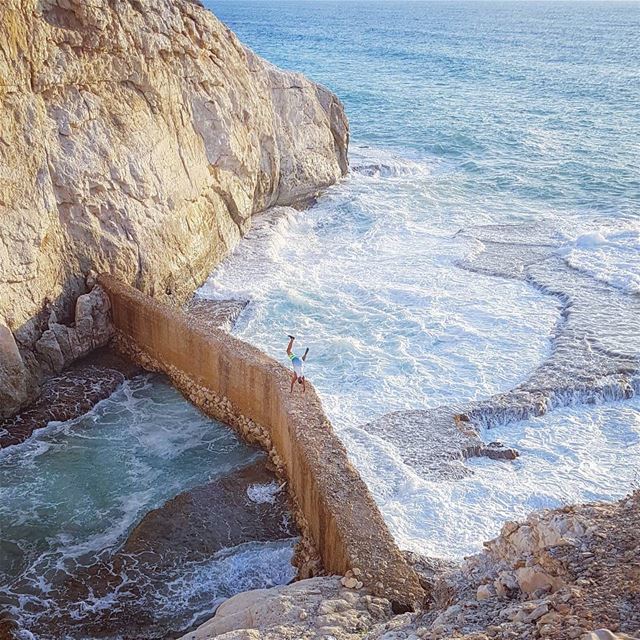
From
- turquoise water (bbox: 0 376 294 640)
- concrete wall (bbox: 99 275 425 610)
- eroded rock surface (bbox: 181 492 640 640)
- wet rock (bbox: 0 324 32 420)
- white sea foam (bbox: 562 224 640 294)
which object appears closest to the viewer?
eroded rock surface (bbox: 181 492 640 640)

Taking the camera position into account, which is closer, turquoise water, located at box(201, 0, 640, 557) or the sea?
the sea

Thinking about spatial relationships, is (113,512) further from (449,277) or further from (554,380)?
(449,277)

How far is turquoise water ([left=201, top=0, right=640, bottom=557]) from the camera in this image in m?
13.6

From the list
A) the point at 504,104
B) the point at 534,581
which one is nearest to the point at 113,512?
the point at 534,581

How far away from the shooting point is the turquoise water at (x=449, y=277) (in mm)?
13570

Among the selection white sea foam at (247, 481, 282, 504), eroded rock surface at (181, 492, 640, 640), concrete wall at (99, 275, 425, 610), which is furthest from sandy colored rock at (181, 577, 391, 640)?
white sea foam at (247, 481, 282, 504)

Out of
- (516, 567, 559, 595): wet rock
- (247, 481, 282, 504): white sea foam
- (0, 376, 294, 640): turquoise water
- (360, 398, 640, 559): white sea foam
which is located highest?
(516, 567, 559, 595): wet rock

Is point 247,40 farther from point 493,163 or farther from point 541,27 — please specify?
point 493,163

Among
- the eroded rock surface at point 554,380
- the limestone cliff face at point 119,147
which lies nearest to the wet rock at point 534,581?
the eroded rock surface at point 554,380

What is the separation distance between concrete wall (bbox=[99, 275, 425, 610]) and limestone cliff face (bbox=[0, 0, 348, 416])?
1.55 m

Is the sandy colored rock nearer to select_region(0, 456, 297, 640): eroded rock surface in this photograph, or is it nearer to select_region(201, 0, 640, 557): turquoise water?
select_region(0, 456, 297, 640): eroded rock surface

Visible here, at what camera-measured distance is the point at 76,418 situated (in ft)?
51.3

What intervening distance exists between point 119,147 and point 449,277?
9261mm

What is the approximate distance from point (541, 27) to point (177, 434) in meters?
107
